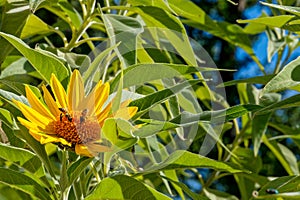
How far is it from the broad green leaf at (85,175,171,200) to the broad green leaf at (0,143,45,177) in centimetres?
12

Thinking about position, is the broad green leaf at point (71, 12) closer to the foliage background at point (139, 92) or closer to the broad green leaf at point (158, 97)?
the foliage background at point (139, 92)

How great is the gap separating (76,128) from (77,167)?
54mm

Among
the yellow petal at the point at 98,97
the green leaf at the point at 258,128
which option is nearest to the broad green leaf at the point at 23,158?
the yellow petal at the point at 98,97

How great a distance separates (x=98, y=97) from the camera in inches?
28.7

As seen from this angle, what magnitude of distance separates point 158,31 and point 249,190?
0.47m

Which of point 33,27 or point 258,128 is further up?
point 33,27

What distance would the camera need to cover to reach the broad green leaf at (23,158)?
2.46 ft

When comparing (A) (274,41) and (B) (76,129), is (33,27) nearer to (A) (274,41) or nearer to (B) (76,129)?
(B) (76,129)

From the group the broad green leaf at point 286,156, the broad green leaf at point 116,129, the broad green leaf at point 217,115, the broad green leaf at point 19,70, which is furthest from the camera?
the broad green leaf at point 286,156

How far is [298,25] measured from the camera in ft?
2.74

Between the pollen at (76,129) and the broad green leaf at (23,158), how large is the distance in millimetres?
61

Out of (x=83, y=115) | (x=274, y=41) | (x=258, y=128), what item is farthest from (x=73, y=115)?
(x=274, y=41)

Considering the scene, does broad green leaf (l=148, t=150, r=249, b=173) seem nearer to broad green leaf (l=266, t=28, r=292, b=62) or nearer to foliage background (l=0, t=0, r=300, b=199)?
foliage background (l=0, t=0, r=300, b=199)

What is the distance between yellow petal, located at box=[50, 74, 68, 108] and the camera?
733 millimetres
